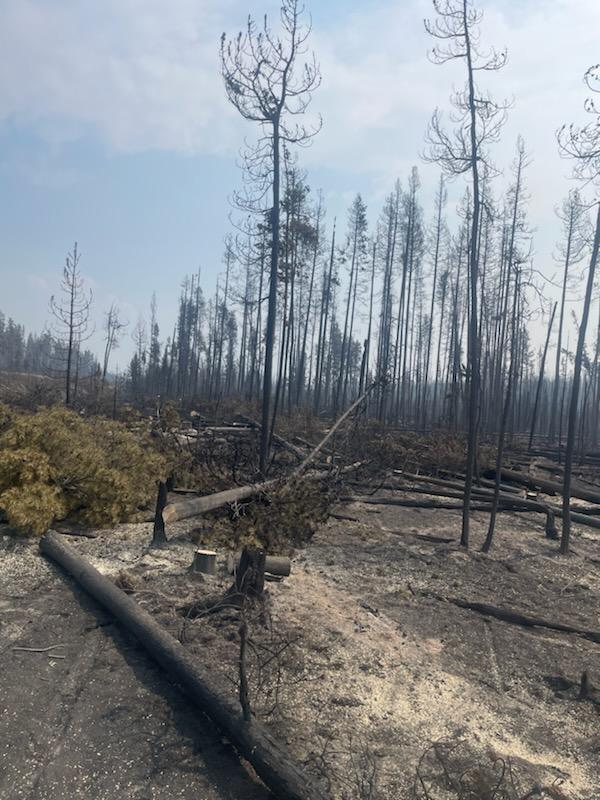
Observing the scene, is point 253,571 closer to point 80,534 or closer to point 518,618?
point 518,618

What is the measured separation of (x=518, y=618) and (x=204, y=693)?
359cm

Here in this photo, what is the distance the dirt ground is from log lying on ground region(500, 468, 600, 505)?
14.9ft

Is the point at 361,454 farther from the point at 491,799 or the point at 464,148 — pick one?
the point at 491,799

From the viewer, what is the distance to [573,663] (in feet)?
16.1

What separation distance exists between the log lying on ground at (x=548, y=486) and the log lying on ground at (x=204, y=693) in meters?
9.79

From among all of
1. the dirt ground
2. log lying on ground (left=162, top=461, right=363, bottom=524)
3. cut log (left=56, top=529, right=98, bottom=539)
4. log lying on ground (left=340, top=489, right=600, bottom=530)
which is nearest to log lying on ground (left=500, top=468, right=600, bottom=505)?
log lying on ground (left=340, top=489, right=600, bottom=530)

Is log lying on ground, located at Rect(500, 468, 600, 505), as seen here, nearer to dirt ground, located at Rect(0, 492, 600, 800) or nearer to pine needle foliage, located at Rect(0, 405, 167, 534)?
dirt ground, located at Rect(0, 492, 600, 800)

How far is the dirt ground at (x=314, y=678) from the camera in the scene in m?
3.15

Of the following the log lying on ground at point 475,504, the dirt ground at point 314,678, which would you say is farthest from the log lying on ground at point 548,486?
the dirt ground at point 314,678

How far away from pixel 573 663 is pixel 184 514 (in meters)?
4.90

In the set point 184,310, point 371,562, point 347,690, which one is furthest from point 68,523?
point 184,310

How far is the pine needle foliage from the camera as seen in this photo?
6.98m

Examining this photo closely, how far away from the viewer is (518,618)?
225 inches

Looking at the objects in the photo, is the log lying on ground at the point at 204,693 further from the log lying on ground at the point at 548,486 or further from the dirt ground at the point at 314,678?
the log lying on ground at the point at 548,486
